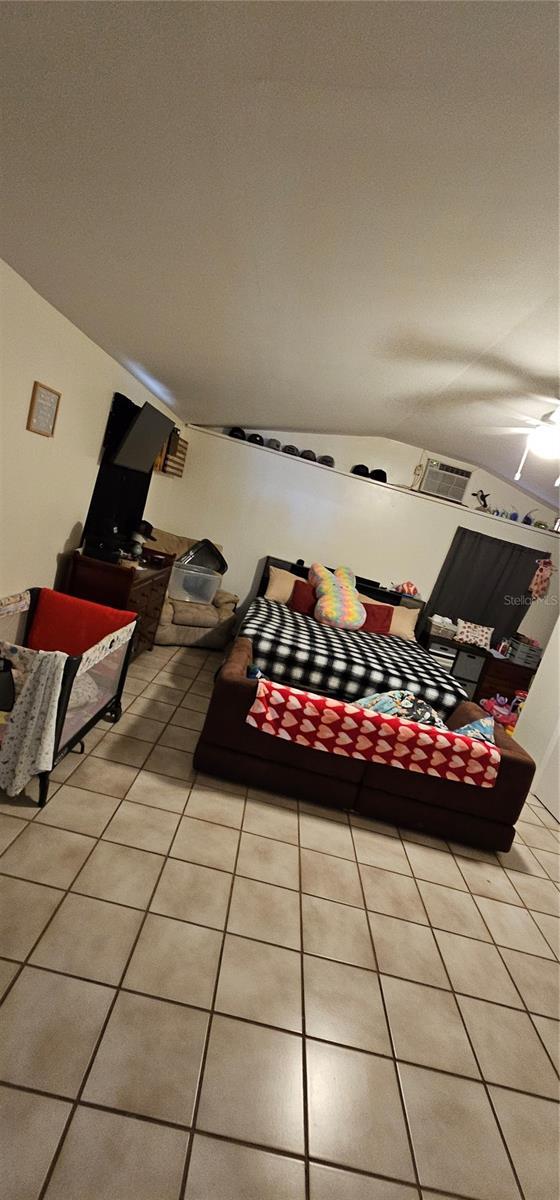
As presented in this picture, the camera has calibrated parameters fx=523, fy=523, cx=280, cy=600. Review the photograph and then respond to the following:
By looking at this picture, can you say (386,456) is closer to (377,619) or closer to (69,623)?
(377,619)

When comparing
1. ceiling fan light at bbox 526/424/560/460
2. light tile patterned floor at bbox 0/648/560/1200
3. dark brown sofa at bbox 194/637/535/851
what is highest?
ceiling fan light at bbox 526/424/560/460

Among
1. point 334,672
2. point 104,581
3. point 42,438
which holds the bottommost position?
point 334,672

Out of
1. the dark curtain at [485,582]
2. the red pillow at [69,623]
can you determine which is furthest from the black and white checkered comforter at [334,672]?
the dark curtain at [485,582]

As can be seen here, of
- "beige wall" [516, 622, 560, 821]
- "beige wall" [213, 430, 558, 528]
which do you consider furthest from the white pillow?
"beige wall" [516, 622, 560, 821]

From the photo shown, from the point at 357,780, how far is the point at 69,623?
1.77 m

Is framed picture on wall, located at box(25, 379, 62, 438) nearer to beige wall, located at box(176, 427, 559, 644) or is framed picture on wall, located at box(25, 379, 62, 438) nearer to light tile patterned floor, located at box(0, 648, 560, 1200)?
light tile patterned floor, located at box(0, 648, 560, 1200)

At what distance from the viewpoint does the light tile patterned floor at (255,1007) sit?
126 centimetres

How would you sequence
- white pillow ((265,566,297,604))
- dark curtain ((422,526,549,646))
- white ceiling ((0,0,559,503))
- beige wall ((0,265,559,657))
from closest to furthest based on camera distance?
white ceiling ((0,0,559,503)) → white pillow ((265,566,297,604)) → beige wall ((0,265,559,657)) → dark curtain ((422,526,549,646))

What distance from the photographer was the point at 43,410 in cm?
277

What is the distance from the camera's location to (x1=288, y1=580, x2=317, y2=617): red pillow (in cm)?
523

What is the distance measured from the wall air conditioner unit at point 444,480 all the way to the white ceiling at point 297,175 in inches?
116

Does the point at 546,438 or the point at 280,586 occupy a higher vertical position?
→ the point at 546,438

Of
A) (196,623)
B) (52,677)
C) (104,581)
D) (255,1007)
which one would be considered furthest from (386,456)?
(255,1007)

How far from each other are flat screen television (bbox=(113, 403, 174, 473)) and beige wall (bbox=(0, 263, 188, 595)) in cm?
18
